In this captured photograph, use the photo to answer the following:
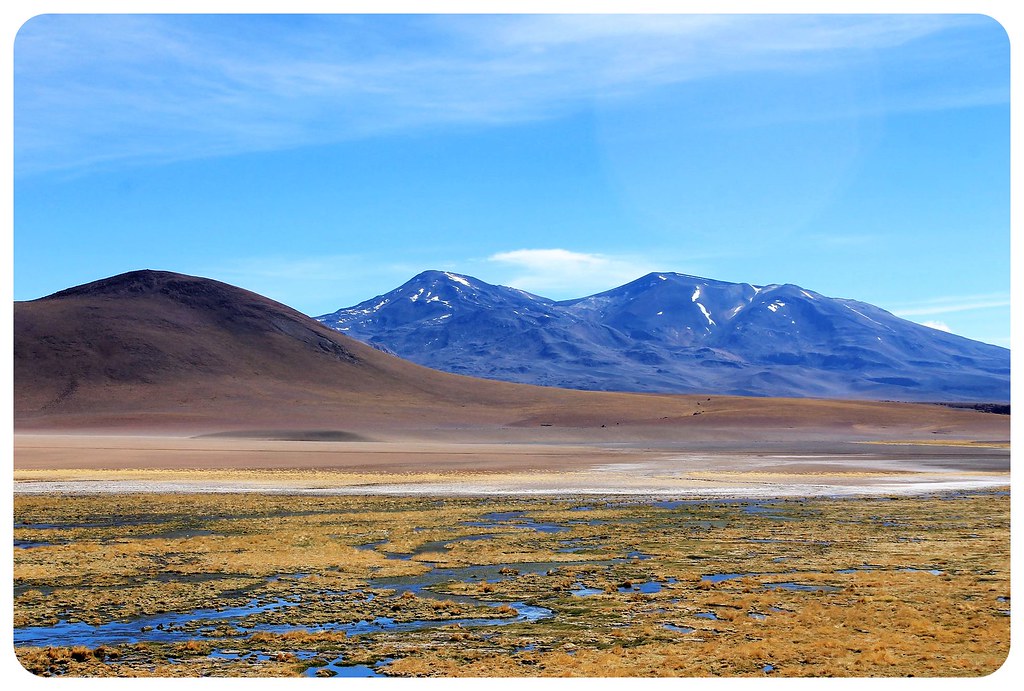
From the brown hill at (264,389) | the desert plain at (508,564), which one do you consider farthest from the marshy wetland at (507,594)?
the brown hill at (264,389)

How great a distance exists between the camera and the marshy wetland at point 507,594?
12703 millimetres

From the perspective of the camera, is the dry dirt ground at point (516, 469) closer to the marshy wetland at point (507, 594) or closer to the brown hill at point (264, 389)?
the marshy wetland at point (507, 594)

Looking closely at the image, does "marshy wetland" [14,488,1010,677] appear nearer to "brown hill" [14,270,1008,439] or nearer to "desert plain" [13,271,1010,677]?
"desert plain" [13,271,1010,677]

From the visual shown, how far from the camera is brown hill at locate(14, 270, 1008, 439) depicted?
11838 cm

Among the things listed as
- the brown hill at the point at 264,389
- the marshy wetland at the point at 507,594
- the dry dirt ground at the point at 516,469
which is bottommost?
the marshy wetland at the point at 507,594

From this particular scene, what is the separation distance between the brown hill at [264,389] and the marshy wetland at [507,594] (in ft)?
237

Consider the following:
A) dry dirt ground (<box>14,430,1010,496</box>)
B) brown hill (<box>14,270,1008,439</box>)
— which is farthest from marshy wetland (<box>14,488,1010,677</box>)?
brown hill (<box>14,270,1008,439</box>)

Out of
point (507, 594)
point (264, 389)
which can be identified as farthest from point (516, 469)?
point (264, 389)

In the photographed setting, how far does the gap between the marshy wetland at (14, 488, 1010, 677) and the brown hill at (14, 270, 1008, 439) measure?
72104 millimetres

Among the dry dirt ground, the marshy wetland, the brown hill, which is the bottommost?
the marshy wetland

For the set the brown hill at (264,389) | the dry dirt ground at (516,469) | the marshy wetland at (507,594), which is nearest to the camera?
the marshy wetland at (507,594)

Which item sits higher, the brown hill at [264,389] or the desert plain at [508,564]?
the brown hill at [264,389]

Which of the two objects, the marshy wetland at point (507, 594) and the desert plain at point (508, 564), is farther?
the desert plain at point (508, 564)

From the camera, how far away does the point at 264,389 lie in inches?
5773
